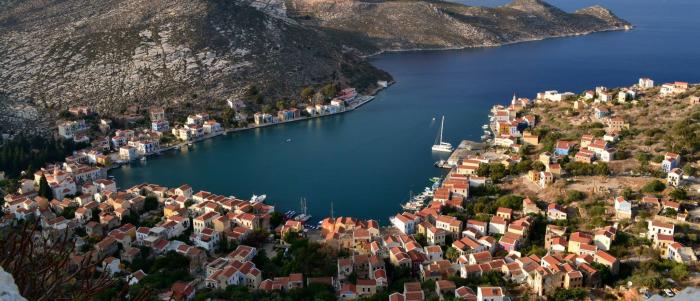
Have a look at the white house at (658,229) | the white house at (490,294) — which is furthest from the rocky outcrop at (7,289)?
the white house at (658,229)

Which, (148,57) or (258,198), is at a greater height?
(148,57)

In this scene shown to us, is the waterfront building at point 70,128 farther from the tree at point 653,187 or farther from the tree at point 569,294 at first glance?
the tree at point 653,187

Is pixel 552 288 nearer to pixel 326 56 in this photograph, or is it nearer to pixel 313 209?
pixel 313 209

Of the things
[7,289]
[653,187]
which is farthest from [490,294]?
[7,289]

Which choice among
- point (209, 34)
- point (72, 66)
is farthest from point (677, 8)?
point (72, 66)

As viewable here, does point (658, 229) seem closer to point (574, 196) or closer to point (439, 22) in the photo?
point (574, 196)

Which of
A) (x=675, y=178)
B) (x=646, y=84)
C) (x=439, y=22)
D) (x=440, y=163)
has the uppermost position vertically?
(x=439, y=22)

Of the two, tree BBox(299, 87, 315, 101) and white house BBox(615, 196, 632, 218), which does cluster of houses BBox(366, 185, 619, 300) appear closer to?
white house BBox(615, 196, 632, 218)
